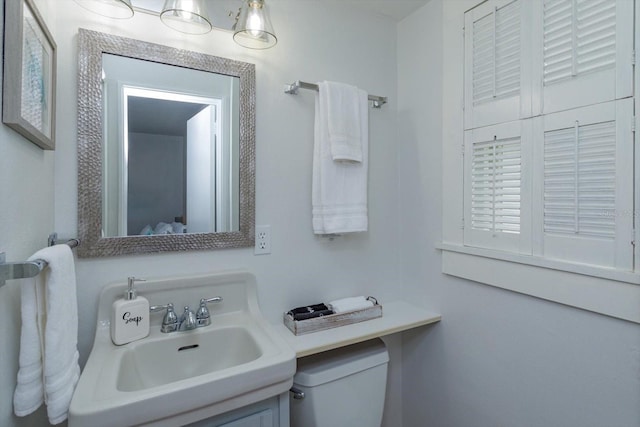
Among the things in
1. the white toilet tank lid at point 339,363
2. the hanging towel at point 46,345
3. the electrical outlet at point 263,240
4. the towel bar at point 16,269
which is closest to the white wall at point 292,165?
the electrical outlet at point 263,240

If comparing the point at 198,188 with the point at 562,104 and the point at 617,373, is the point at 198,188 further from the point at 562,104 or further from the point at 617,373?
the point at 617,373

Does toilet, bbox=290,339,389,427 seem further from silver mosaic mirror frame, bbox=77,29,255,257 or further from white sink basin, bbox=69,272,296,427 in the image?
silver mosaic mirror frame, bbox=77,29,255,257

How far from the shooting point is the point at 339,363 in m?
1.36

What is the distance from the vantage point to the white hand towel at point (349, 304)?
1.48m

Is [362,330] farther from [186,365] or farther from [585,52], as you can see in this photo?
[585,52]

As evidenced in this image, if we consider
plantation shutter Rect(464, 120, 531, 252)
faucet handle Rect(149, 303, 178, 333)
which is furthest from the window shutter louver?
faucet handle Rect(149, 303, 178, 333)

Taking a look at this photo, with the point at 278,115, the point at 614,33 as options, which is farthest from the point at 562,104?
the point at 278,115

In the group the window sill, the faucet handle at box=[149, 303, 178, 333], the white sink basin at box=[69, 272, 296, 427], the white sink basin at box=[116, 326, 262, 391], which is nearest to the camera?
the white sink basin at box=[69, 272, 296, 427]

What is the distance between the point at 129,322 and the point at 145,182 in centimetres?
50

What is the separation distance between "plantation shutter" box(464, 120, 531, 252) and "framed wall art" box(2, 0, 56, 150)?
1.49 m

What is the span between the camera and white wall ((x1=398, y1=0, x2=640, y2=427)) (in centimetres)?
103

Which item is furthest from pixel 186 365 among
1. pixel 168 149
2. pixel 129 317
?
pixel 168 149

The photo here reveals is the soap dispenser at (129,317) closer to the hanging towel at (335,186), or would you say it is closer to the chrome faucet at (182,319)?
the chrome faucet at (182,319)

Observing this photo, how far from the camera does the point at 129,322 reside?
1.12 meters
